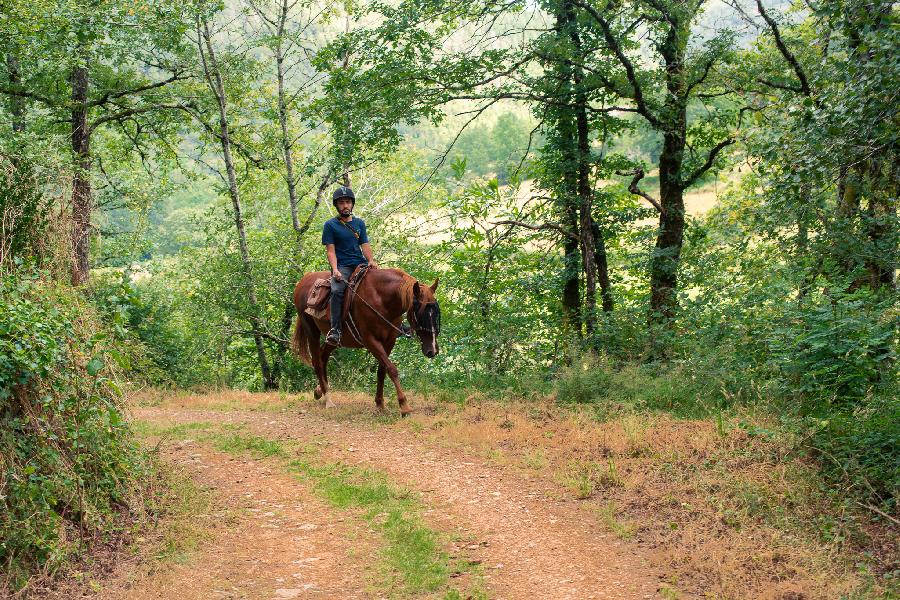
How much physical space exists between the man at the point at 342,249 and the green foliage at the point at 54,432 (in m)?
4.40

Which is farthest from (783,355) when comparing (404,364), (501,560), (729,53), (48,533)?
(404,364)

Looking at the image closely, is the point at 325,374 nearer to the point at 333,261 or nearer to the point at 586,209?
the point at 333,261

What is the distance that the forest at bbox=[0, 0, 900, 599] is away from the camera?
19.0 feet

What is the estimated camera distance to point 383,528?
634cm

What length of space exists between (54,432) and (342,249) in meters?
5.73

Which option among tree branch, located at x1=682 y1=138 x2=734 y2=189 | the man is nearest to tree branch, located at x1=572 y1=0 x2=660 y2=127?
tree branch, located at x1=682 y1=138 x2=734 y2=189

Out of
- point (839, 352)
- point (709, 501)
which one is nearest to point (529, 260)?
point (839, 352)

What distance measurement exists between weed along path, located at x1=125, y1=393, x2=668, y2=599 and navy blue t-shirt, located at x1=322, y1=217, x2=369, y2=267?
275 cm

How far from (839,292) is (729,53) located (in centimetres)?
628

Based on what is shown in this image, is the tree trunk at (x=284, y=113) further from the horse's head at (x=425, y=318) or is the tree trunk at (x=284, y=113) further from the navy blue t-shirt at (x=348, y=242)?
the horse's head at (x=425, y=318)

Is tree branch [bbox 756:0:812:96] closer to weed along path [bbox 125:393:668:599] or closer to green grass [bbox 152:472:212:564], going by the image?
weed along path [bbox 125:393:668:599]

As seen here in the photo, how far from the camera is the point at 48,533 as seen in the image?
5.19m

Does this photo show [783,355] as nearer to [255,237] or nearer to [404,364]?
[404,364]

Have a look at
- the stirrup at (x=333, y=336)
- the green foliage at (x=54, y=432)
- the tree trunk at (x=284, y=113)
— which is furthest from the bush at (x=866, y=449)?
the tree trunk at (x=284, y=113)
